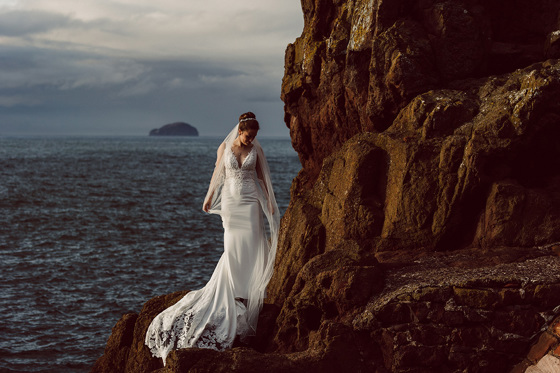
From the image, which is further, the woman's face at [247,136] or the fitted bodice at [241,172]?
the fitted bodice at [241,172]

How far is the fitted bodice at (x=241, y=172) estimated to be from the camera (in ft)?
32.3

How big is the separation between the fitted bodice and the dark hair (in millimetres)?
395

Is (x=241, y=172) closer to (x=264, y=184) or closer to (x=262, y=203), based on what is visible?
(x=264, y=184)

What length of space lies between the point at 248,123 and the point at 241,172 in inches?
31.5

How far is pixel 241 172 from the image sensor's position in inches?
388

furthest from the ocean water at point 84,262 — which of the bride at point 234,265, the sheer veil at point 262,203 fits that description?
the sheer veil at point 262,203

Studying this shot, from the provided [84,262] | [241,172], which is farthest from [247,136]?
[84,262]

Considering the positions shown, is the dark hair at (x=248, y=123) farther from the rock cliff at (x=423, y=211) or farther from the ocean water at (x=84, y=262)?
the ocean water at (x=84, y=262)

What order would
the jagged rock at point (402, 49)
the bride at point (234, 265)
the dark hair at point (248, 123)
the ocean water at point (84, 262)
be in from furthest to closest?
the ocean water at point (84, 262) < the jagged rock at point (402, 49) < the dark hair at point (248, 123) < the bride at point (234, 265)

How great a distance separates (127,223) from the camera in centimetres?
3069

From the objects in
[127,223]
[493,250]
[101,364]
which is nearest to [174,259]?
[127,223]

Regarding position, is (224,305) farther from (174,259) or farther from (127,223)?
(127,223)

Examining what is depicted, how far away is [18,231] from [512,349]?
1004 inches

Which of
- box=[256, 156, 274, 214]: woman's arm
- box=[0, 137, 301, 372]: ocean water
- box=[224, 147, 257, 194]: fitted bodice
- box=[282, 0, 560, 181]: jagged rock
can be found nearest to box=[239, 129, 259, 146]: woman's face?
box=[224, 147, 257, 194]: fitted bodice
